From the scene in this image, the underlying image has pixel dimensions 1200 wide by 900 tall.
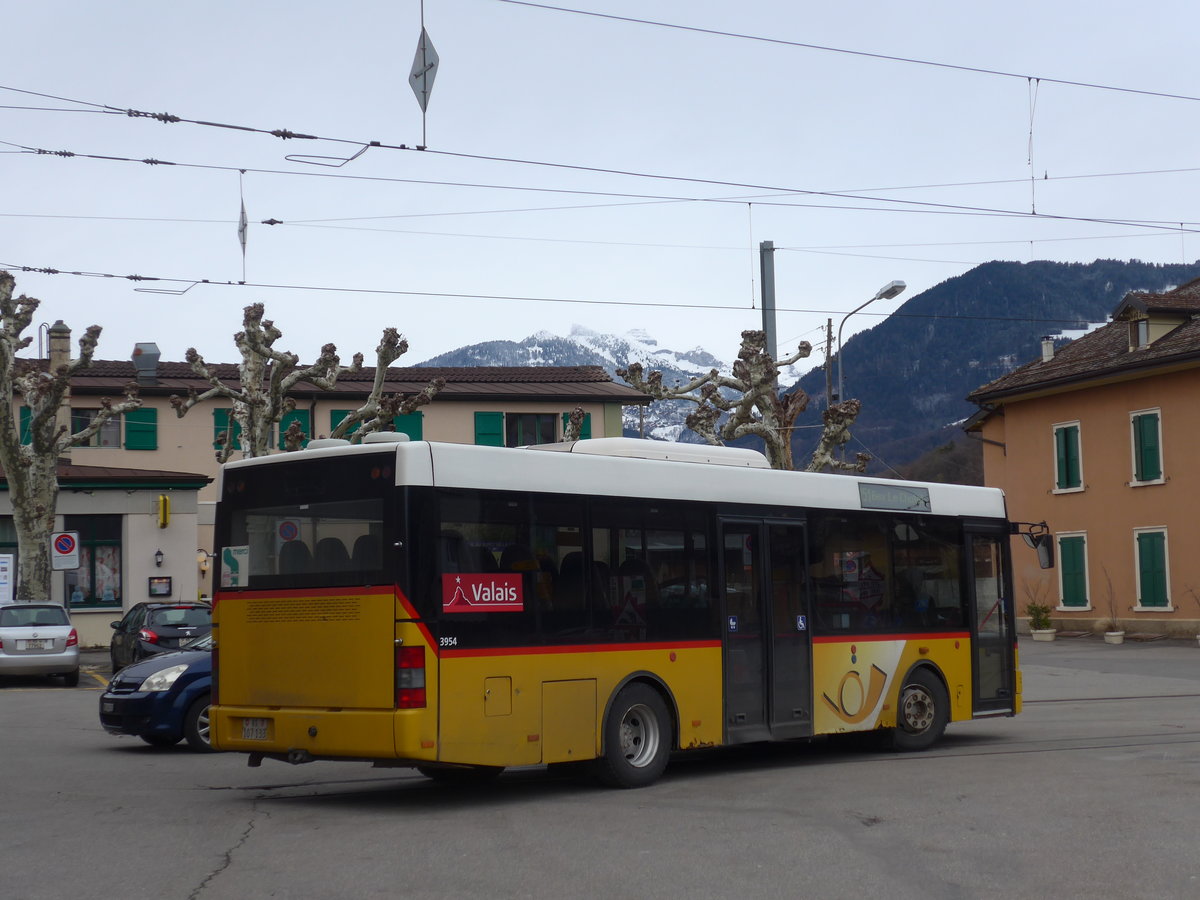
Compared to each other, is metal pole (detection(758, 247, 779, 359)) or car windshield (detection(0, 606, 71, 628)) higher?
metal pole (detection(758, 247, 779, 359))

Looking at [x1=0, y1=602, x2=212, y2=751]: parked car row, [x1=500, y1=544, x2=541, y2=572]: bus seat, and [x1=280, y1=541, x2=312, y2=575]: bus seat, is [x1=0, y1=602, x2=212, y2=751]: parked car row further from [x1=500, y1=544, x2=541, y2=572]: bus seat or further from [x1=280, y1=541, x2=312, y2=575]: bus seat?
[x1=500, y1=544, x2=541, y2=572]: bus seat

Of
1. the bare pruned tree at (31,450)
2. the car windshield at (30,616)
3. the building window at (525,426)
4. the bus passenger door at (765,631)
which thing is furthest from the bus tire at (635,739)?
the building window at (525,426)

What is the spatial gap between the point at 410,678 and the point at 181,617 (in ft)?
48.7

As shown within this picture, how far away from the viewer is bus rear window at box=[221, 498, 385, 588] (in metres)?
10.7

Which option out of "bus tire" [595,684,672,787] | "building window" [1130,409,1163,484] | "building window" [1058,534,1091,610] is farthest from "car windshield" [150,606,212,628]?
"building window" [1058,534,1091,610]

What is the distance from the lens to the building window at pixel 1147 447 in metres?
38.2

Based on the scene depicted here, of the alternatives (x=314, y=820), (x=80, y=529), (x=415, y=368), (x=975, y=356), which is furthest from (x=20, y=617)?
(x=975, y=356)

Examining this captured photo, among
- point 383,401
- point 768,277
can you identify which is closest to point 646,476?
point 768,277

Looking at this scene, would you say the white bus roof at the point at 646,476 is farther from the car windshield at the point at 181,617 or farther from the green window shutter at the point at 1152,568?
the green window shutter at the point at 1152,568

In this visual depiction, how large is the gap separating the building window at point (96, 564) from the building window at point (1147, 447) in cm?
2746

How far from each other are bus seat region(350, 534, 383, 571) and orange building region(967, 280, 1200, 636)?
2777cm

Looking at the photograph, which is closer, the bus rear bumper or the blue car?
the bus rear bumper

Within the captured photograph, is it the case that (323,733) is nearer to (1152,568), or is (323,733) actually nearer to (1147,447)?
(1152,568)

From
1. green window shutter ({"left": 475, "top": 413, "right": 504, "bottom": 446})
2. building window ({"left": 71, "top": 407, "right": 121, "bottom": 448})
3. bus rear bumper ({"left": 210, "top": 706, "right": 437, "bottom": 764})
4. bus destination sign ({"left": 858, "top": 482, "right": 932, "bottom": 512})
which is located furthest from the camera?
green window shutter ({"left": 475, "top": 413, "right": 504, "bottom": 446})
